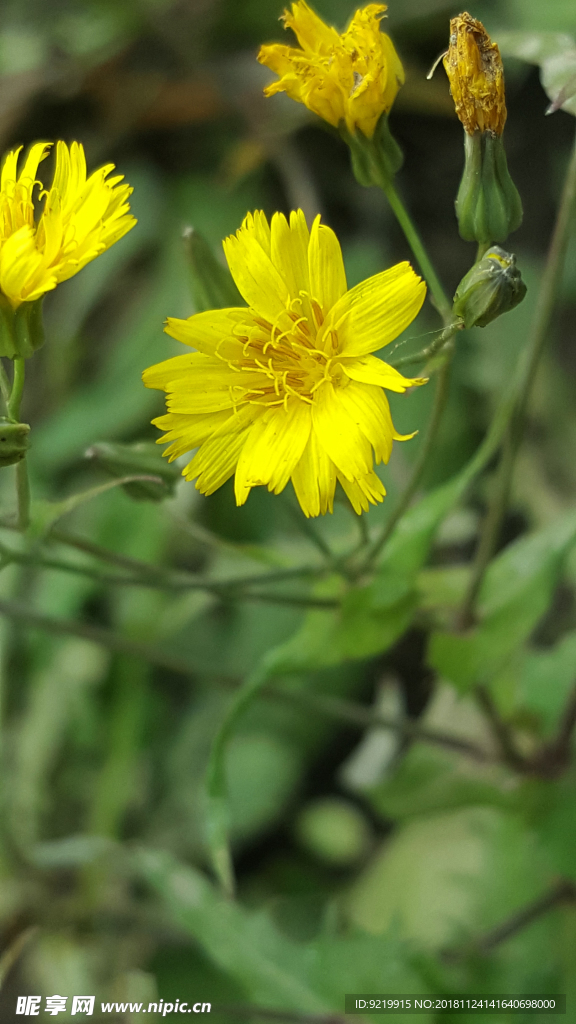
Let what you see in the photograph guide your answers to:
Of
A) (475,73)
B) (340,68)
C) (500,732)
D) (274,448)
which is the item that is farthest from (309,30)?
(500,732)

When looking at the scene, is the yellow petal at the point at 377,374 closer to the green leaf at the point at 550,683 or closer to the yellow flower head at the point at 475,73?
the yellow flower head at the point at 475,73

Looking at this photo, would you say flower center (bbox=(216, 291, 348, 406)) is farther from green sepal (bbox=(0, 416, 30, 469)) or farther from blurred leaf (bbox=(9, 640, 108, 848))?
blurred leaf (bbox=(9, 640, 108, 848))

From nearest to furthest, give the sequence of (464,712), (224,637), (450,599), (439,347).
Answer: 1. (439,347)
2. (450,599)
3. (464,712)
4. (224,637)

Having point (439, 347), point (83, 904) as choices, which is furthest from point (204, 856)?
point (439, 347)

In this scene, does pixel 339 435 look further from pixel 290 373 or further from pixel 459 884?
pixel 459 884

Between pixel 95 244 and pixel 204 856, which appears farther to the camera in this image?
pixel 204 856

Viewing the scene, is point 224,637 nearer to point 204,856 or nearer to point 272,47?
point 204,856
